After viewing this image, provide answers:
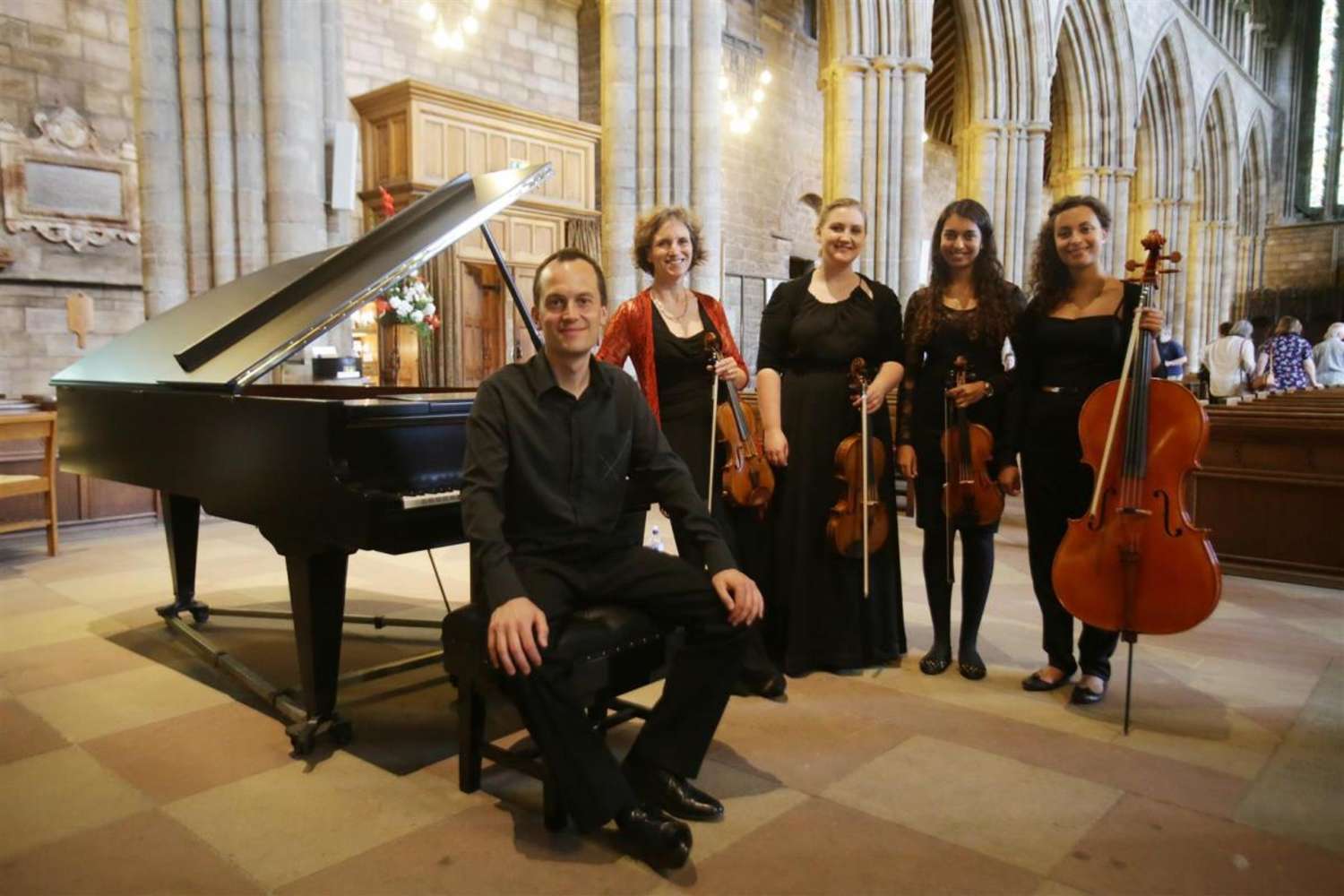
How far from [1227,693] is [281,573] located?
14.2 ft

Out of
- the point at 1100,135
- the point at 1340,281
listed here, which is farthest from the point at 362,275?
the point at 1340,281

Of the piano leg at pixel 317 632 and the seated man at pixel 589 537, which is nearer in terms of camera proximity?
the seated man at pixel 589 537

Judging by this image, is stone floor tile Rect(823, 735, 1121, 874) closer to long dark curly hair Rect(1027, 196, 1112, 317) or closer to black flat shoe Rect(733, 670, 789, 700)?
black flat shoe Rect(733, 670, 789, 700)

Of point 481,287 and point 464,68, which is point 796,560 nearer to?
point 481,287

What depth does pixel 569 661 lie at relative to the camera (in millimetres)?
1968

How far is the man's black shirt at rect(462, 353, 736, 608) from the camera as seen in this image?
215cm

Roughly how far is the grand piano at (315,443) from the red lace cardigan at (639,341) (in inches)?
21.0

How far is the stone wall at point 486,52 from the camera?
1059cm

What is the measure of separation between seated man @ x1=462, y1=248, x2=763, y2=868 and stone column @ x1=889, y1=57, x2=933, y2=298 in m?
10.1

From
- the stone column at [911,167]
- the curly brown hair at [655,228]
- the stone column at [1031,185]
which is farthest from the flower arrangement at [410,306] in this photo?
the stone column at [1031,185]

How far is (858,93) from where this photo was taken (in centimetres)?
1161

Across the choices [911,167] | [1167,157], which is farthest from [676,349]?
[1167,157]

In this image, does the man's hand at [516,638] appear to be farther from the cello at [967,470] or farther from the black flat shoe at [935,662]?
the black flat shoe at [935,662]

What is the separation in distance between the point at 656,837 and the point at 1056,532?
1.86m
